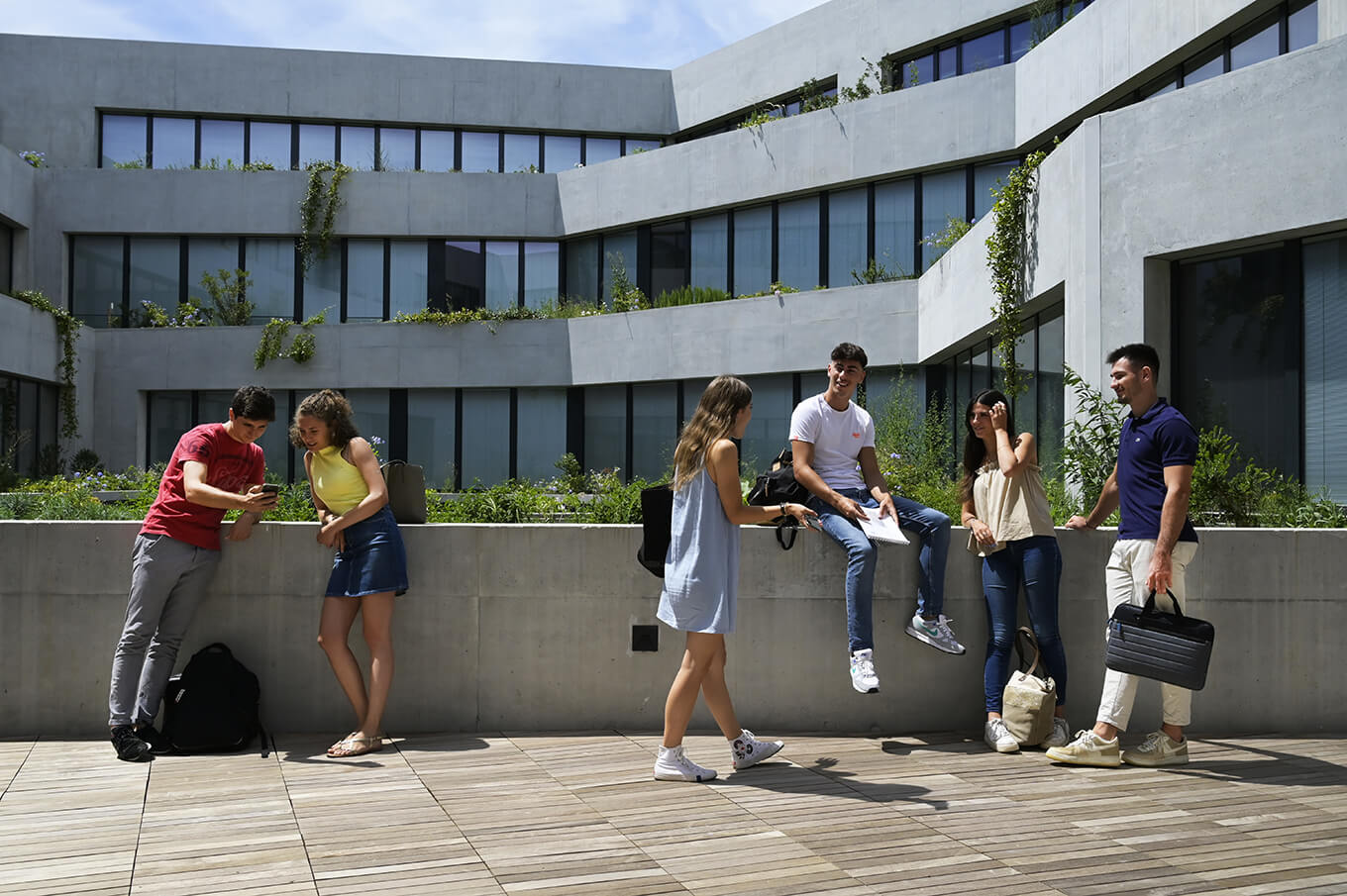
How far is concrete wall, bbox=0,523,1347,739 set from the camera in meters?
7.20

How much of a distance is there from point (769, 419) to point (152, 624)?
675 inches

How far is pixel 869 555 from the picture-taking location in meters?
6.71

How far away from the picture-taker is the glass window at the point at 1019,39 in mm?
21875

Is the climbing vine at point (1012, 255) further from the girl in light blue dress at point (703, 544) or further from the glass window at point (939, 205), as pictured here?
the girl in light blue dress at point (703, 544)

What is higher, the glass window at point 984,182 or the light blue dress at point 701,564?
the glass window at point 984,182

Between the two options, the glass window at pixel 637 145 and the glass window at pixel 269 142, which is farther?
the glass window at pixel 637 145

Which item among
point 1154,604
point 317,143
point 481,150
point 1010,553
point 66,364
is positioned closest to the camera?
point 1154,604

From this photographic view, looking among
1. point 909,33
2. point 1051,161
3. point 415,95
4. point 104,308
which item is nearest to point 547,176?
point 415,95

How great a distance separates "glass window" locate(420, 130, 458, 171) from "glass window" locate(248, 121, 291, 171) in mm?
3220

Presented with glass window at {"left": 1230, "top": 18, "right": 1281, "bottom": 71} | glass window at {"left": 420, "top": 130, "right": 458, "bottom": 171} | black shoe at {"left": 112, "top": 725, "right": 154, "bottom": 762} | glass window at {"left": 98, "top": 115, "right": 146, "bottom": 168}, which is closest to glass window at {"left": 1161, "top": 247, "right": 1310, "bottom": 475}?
glass window at {"left": 1230, "top": 18, "right": 1281, "bottom": 71}

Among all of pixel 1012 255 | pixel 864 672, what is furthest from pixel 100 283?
pixel 864 672

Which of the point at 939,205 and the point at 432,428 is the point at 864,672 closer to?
the point at 939,205

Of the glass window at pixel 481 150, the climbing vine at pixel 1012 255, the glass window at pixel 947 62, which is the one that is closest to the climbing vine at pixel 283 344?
the glass window at pixel 481 150

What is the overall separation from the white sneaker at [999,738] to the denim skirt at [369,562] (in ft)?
11.4
